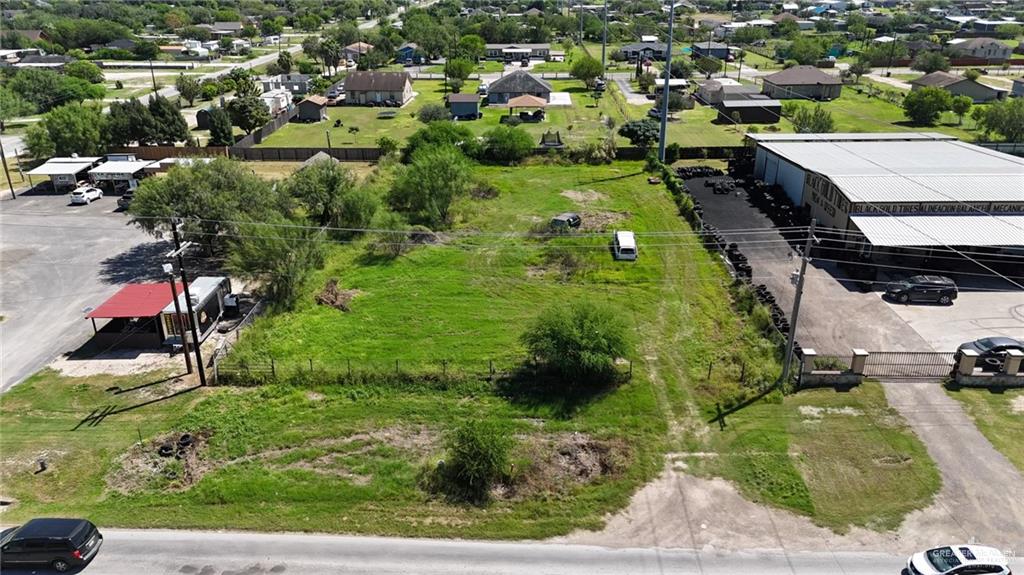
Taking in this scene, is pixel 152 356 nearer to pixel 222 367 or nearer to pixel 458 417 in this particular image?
pixel 222 367

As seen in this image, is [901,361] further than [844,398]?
Yes

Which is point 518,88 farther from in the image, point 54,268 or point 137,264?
point 54,268

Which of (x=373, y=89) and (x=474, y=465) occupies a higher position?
(x=373, y=89)

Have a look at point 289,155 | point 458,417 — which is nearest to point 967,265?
point 458,417

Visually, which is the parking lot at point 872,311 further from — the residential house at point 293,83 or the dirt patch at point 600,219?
the residential house at point 293,83

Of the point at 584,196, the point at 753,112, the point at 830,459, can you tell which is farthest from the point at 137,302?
the point at 753,112
